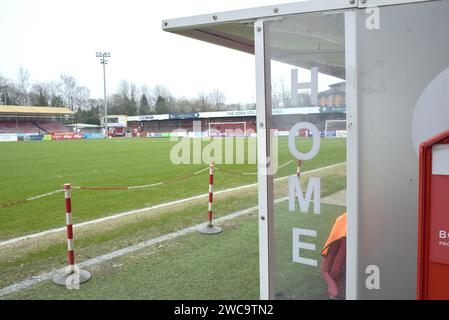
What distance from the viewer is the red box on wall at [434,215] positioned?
187 cm

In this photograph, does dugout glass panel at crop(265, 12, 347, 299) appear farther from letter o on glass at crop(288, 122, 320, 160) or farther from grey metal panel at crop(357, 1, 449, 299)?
grey metal panel at crop(357, 1, 449, 299)

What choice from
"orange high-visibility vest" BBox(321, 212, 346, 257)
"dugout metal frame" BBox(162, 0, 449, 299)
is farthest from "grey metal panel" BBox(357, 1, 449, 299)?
"orange high-visibility vest" BBox(321, 212, 346, 257)

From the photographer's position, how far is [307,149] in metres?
2.41

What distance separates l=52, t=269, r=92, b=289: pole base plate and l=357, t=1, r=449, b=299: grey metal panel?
3.29m

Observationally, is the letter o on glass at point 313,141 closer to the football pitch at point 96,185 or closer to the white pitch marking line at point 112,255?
the football pitch at point 96,185

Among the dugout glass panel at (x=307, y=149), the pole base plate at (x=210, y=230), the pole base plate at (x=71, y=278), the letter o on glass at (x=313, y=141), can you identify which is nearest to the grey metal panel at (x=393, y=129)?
the dugout glass panel at (x=307, y=149)

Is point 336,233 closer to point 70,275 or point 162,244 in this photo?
point 70,275

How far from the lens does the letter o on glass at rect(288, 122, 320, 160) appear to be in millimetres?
2393

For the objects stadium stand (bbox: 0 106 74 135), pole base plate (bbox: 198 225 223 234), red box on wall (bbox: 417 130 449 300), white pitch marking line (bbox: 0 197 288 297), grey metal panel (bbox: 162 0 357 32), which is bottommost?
white pitch marking line (bbox: 0 197 288 297)

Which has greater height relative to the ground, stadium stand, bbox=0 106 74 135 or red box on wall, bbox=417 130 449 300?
stadium stand, bbox=0 106 74 135

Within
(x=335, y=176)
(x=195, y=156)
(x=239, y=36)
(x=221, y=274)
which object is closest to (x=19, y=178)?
(x=195, y=156)

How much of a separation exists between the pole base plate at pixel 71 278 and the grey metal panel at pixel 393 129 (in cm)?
329

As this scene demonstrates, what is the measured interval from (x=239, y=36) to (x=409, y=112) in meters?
1.64

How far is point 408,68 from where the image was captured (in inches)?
82.0
